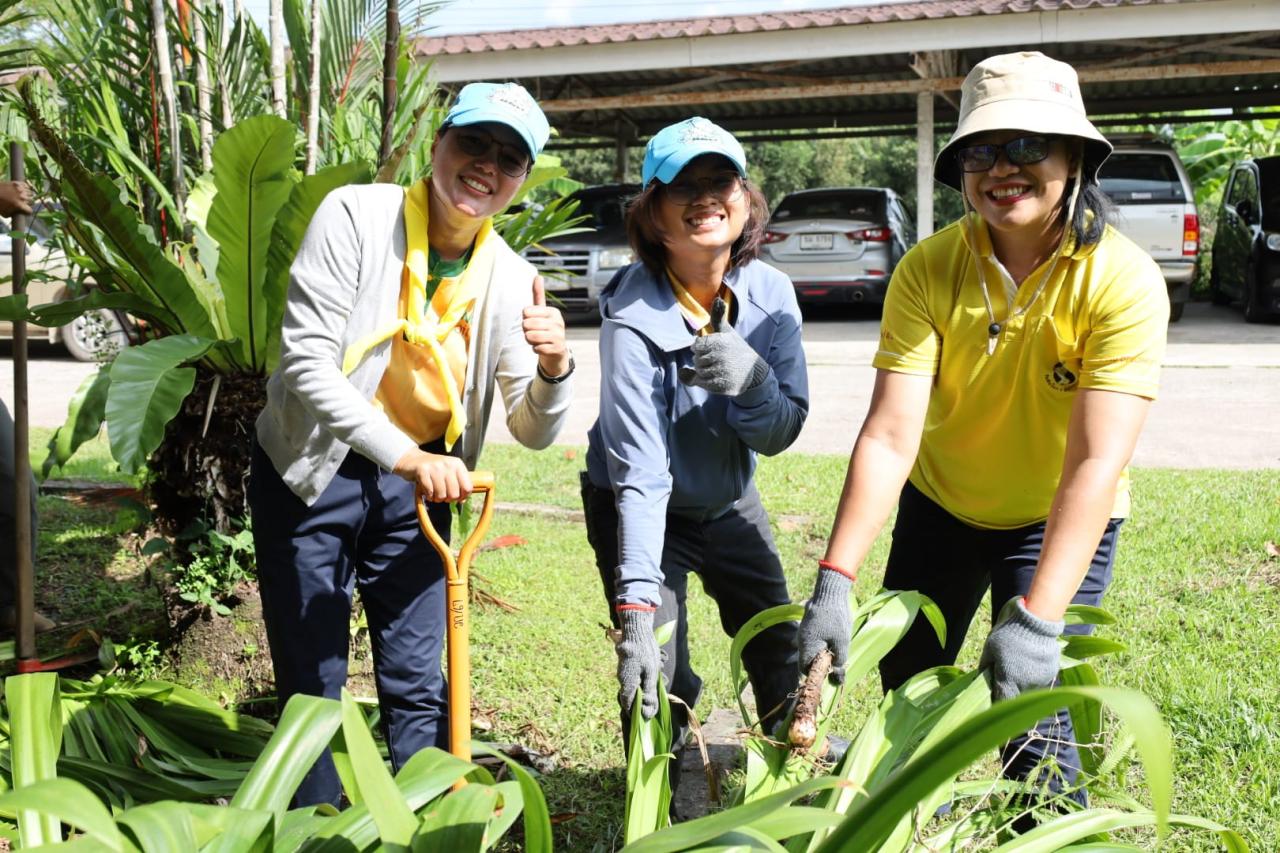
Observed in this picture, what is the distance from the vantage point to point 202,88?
14.6 feet

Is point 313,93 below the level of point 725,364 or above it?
above

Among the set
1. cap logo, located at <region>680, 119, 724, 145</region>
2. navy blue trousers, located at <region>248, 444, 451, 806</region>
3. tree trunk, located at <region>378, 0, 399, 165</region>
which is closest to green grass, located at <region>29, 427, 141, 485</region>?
tree trunk, located at <region>378, 0, 399, 165</region>

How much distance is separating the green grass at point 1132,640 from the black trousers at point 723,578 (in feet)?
0.96

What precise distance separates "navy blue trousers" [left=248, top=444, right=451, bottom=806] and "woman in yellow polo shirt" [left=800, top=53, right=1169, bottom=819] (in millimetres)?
1019

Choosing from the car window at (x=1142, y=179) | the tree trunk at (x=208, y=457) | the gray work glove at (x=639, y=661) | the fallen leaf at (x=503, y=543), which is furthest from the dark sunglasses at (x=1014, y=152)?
the car window at (x=1142, y=179)

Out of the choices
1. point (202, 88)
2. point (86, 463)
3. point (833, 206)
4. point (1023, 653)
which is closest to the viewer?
point (1023, 653)

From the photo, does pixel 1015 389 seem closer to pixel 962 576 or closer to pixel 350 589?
pixel 962 576

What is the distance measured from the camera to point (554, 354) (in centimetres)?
263

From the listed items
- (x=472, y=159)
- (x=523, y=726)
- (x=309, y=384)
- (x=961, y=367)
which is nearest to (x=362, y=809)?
(x=309, y=384)

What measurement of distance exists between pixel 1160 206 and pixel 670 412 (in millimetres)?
11969

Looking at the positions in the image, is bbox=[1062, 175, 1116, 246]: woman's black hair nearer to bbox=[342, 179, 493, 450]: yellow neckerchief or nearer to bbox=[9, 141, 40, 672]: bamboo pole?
bbox=[342, 179, 493, 450]: yellow neckerchief

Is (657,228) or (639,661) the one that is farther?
(657,228)

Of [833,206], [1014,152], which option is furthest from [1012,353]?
[833,206]

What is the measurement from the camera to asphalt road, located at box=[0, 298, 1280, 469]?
7.52 m
